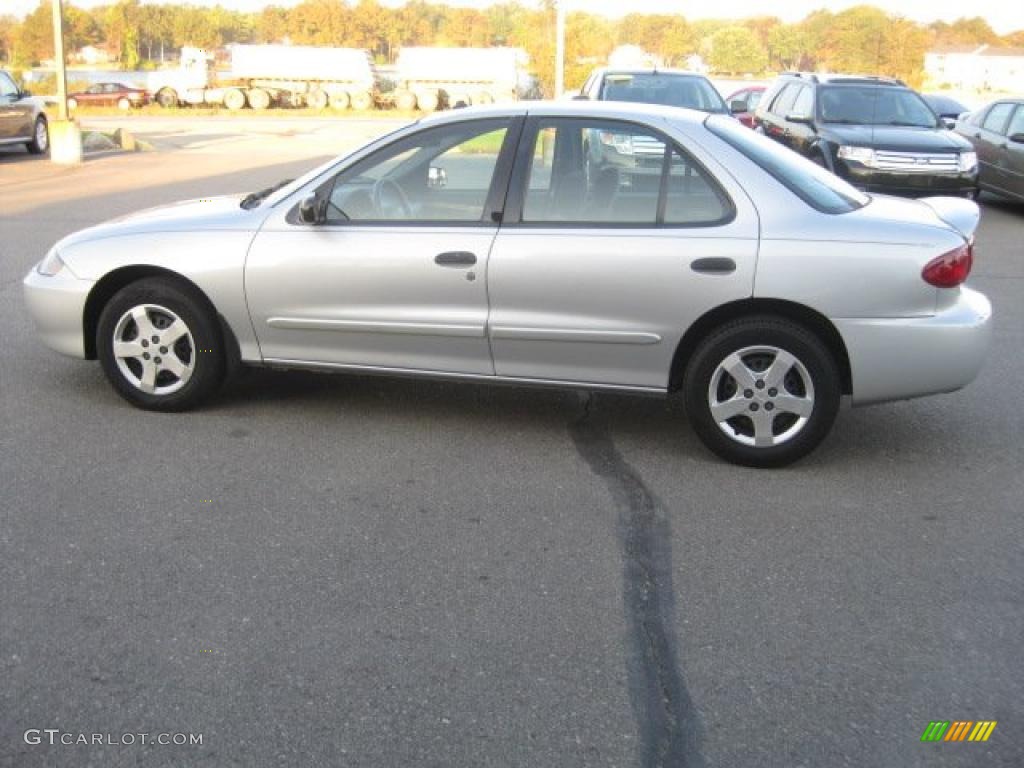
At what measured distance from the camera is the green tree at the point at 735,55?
95.3 meters

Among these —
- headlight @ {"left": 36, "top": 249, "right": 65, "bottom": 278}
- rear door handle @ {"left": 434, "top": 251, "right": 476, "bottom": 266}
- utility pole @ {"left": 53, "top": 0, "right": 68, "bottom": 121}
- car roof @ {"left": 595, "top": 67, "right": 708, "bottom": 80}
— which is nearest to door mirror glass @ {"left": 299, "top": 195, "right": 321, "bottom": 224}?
rear door handle @ {"left": 434, "top": 251, "right": 476, "bottom": 266}

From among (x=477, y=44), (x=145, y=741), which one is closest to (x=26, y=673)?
(x=145, y=741)

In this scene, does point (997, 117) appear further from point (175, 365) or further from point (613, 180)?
point (175, 365)

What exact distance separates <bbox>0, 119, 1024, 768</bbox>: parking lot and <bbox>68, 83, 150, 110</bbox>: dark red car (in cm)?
4581

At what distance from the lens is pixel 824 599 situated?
3.88 m

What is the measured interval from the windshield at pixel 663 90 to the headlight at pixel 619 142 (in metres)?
9.63

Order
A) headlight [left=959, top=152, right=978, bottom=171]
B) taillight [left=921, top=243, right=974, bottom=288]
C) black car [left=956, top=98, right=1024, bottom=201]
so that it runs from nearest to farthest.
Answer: taillight [left=921, top=243, right=974, bottom=288]
headlight [left=959, top=152, right=978, bottom=171]
black car [left=956, top=98, right=1024, bottom=201]

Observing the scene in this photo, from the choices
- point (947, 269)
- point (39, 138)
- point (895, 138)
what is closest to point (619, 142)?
point (947, 269)

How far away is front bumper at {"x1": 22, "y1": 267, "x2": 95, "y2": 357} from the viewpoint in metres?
5.85

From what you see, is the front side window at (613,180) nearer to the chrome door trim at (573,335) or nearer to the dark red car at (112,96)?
the chrome door trim at (573,335)

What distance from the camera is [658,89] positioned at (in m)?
15.2

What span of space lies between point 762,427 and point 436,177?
6.51 ft

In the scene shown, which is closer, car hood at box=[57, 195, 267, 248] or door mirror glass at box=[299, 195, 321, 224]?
door mirror glass at box=[299, 195, 321, 224]

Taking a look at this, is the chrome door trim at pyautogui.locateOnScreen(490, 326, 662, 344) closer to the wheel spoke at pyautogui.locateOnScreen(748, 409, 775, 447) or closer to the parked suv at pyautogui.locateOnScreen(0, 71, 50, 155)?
the wheel spoke at pyautogui.locateOnScreen(748, 409, 775, 447)
